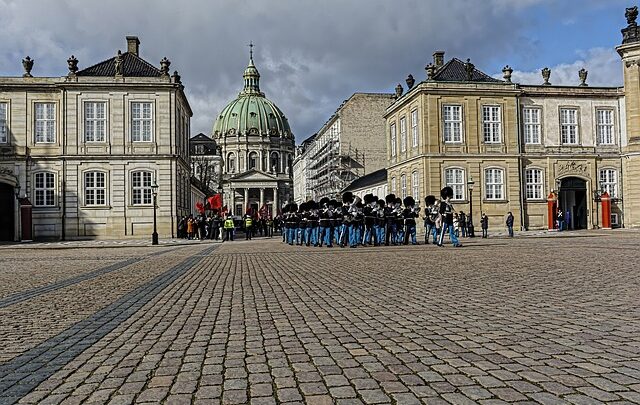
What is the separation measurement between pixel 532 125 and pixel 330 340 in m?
44.0

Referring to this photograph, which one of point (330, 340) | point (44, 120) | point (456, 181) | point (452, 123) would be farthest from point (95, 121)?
point (330, 340)

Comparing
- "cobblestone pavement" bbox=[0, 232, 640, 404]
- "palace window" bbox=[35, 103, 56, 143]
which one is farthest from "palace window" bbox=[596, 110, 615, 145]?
"palace window" bbox=[35, 103, 56, 143]

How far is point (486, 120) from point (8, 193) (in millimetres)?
33722

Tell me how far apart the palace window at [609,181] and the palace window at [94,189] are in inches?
1409

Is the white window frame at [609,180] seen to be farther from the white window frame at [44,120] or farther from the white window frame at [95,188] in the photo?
the white window frame at [44,120]

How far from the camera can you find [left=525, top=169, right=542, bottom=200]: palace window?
46.8m

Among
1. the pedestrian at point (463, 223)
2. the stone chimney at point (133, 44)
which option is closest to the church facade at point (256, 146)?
the stone chimney at point (133, 44)

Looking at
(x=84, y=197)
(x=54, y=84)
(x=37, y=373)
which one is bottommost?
(x=37, y=373)

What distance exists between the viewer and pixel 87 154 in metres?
43.2

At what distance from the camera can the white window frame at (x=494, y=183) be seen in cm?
4603

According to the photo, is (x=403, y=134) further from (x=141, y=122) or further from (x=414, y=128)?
(x=141, y=122)

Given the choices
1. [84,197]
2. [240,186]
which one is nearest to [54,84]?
[84,197]

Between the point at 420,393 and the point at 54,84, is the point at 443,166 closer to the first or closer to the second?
A: the point at 54,84

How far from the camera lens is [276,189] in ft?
416
